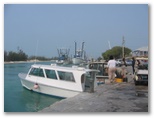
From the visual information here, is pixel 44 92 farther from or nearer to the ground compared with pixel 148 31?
nearer to the ground

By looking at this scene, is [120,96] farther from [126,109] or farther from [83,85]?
[83,85]

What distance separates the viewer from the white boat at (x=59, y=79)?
29.4ft

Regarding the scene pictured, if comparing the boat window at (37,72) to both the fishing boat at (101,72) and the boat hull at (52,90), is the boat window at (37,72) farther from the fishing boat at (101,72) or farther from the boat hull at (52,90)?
the fishing boat at (101,72)

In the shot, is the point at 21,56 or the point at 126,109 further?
the point at 21,56

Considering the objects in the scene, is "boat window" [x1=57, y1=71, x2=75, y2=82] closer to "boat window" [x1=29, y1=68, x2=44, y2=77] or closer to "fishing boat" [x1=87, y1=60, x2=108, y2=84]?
"boat window" [x1=29, y1=68, x2=44, y2=77]

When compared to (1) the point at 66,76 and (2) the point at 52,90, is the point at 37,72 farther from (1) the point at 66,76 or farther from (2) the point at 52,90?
(1) the point at 66,76

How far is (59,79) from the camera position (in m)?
9.58

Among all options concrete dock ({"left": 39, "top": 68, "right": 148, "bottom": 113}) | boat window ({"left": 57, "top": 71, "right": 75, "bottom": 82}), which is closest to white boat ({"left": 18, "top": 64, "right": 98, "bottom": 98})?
boat window ({"left": 57, "top": 71, "right": 75, "bottom": 82})

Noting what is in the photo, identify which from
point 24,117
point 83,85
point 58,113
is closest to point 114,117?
point 58,113

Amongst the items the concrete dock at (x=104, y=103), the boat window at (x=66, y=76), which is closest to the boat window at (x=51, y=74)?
the boat window at (x=66, y=76)

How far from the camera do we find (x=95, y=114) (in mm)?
4707

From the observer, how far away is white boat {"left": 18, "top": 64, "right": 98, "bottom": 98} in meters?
8.96

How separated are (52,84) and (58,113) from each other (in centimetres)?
522

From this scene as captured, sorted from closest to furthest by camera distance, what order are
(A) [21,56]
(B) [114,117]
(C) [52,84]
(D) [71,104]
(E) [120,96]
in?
(B) [114,117], (D) [71,104], (A) [21,56], (E) [120,96], (C) [52,84]
